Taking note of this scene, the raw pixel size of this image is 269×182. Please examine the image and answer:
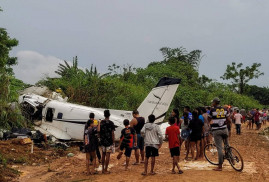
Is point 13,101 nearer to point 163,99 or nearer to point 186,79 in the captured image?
point 163,99

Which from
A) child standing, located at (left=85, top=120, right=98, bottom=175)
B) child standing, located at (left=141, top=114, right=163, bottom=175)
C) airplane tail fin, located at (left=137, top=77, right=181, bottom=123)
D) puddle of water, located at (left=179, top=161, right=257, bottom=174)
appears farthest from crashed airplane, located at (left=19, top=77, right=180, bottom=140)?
child standing, located at (left=141, top=114, right=163, bottom=175)

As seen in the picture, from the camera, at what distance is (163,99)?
1410cm

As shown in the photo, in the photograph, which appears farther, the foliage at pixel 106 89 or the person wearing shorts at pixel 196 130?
the foliage at pixel 106 89

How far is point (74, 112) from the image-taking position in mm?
14883

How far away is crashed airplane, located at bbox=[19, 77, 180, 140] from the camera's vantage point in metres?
14.1

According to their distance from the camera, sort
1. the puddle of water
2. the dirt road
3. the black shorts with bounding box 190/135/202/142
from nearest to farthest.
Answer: the dirt road < the puddle of water < the black shorts with bounding box 190/135/202/142

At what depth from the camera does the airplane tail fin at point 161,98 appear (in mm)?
13961

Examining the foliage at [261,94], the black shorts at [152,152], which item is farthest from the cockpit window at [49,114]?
the foliage at [261,94]

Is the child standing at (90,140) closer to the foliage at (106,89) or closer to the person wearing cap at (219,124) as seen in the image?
the person wearing cap at (219,124)

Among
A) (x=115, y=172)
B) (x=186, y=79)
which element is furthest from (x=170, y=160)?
(x=186, y=79)

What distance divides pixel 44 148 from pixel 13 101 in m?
3.31

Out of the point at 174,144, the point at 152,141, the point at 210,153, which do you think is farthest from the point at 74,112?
the point at 174,144

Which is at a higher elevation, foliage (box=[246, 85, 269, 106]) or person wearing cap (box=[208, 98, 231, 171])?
foliage (box=[246, 85, 269, 106])

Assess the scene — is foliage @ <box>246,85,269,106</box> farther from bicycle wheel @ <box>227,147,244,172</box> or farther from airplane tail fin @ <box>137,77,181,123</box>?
bicycle wheel @ <box>227,147,244,172</box>
